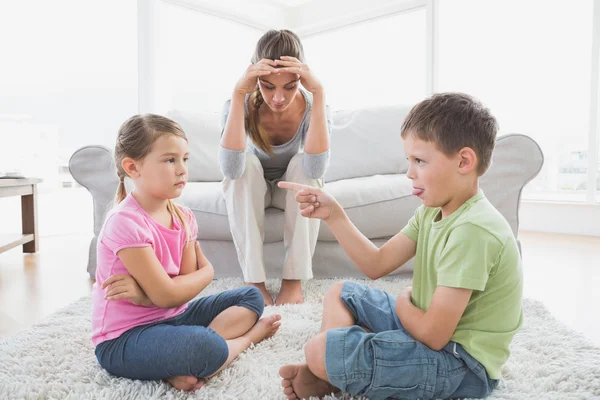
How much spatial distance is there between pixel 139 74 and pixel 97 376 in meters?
3.35

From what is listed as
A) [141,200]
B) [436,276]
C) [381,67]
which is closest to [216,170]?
[141,200]

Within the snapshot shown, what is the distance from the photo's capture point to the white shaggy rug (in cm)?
102

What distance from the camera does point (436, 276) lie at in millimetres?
996

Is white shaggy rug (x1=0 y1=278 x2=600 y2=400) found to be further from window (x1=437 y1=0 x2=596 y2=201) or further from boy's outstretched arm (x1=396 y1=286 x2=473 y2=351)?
window (x1=437 y1=0 x2=596 y2=201)

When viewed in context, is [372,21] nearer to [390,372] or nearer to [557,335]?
[557,335]

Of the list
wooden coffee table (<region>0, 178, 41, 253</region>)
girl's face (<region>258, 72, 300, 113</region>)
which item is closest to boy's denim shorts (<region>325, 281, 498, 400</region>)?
girl's face (<region>258, 72, 300, 113</region>)

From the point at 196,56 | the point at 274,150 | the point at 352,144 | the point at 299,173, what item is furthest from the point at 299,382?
the point at 196,56

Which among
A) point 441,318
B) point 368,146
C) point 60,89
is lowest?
point 441,318

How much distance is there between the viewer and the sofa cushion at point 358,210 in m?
2.02

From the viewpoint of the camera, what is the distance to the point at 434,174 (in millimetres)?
959

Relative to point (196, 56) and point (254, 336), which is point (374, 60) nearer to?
point (196, 56)

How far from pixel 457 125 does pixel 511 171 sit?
1.17 meters

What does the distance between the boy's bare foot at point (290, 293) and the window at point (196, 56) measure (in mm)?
2619

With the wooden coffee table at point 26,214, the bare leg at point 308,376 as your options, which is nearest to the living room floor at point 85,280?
the wooden coffee table at point 26,214
